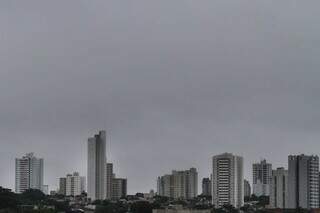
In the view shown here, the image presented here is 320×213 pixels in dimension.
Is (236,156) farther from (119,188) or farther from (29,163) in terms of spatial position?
(29,163)

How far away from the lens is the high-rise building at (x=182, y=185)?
106125mm

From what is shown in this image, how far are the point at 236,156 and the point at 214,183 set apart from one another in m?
3.77

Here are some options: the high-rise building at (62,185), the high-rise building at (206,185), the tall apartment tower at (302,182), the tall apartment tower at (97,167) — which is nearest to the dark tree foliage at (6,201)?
the tall apartment tower at (302,182)

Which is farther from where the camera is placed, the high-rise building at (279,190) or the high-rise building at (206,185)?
the high-rise building at (206,185)

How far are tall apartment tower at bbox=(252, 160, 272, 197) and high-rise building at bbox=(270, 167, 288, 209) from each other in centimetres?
3338

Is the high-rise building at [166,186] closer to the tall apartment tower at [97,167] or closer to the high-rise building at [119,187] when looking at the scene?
the high-rise building at [119,187]

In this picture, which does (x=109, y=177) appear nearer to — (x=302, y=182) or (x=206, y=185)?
(x=206, y=185)

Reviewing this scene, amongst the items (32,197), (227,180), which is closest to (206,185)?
(227,180)

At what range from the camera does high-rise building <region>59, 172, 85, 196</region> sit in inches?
4660

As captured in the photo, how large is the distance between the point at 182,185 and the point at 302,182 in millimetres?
39652

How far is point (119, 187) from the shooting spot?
359 feet

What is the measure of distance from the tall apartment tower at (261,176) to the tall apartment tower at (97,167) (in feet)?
75.5

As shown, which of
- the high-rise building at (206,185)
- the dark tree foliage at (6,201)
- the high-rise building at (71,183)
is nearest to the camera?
the dark tree foliage at (6,201)

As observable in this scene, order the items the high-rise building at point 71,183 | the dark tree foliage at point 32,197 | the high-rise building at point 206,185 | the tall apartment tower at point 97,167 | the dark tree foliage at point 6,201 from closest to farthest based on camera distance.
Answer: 1. the dark tree foliage at point 6,201
2. the dark tree foliage at point 32,197
3. the tall apartment tower at point 97,167
4. the high-rise building at point 206,185
5. the high-rise building at point 71,183
